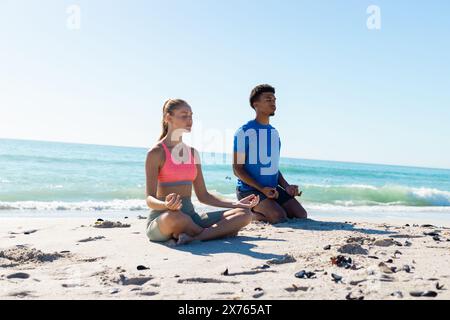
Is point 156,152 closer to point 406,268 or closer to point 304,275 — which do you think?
point 304,275

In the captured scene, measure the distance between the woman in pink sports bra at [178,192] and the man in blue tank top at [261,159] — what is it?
1.38m

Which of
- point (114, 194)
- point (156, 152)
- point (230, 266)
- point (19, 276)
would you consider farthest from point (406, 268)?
point (114, 194)

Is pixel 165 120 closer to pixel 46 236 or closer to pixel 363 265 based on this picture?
pixel 46 236

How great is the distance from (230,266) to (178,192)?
1346 mm

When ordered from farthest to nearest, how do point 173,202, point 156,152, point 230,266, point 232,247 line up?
1. point 156,152
2. point 232,247
3. point 173,202
4. point 230,266

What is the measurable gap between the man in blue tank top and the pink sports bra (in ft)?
5.20

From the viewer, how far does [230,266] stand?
12.2ft

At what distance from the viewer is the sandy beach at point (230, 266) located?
9.86 feet

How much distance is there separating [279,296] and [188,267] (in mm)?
1008

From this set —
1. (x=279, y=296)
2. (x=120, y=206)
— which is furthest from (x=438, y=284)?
(x=120, y=206)

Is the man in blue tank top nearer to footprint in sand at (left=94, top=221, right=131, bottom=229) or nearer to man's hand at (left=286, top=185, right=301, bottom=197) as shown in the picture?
man's hand at (left=286, top=185, right=301, bottom=197)

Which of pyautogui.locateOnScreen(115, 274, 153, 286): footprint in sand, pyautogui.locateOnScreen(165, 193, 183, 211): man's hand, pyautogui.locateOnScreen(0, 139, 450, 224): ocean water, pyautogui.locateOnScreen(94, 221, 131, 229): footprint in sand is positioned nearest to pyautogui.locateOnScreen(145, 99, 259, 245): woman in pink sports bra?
pyautogui.locateOnScreen(165, 193, 183, 211): man's hand
